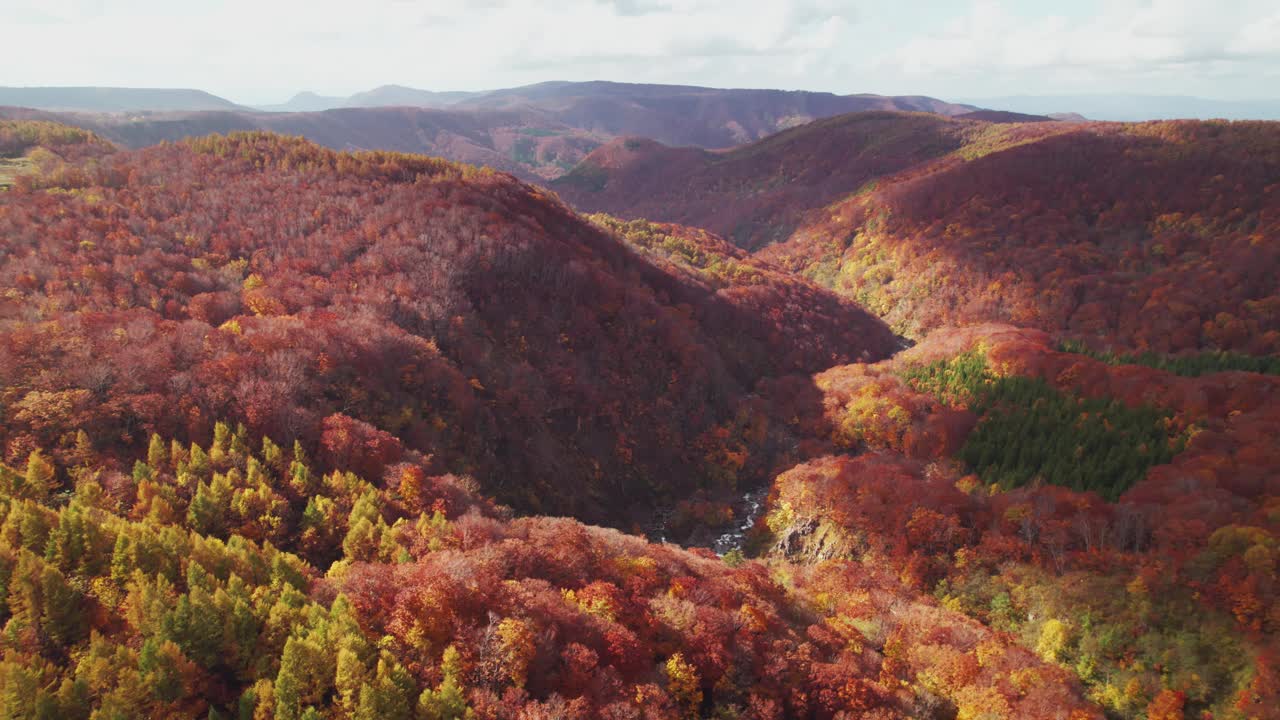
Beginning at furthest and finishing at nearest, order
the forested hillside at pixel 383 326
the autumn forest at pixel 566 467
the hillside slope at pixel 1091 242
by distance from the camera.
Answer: the hillside slope at pixel 1091 242 → the forested hillside at pixel 383 326 → the autumn forest at pixel 566 467

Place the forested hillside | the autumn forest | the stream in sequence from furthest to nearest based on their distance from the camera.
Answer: the stream, the forested hillside, the autumn forest

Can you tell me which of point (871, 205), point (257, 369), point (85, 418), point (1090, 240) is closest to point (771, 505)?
point (257, 369)

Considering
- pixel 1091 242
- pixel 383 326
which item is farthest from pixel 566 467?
pixel 1091 242

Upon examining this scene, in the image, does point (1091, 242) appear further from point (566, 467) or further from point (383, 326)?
point (383, 326)

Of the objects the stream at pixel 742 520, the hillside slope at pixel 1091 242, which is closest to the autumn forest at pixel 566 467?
the stream at pixel 742 520

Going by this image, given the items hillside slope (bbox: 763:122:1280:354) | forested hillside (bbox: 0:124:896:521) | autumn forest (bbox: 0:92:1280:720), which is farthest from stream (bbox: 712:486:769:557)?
hillside slope (bbox: 763:122:1280:354)

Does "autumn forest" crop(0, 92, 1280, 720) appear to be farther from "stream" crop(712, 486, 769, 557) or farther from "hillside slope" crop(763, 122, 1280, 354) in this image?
"hillside slope" crop(763, 122, 1280, 354)

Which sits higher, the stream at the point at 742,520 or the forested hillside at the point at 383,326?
the forested hillside at the point at 383,326

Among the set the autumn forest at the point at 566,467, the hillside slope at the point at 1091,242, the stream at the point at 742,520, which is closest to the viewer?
the autumn forest at the point at 566,467

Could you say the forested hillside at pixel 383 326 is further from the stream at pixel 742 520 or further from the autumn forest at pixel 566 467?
the stream at pixel 742 520
